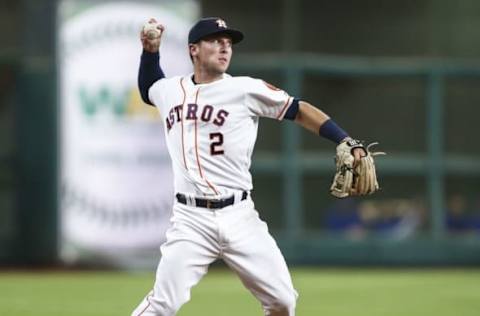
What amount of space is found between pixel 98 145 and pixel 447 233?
4.85 metres

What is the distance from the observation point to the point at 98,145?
47.7 ft

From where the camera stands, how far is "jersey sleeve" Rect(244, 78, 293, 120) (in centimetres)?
662

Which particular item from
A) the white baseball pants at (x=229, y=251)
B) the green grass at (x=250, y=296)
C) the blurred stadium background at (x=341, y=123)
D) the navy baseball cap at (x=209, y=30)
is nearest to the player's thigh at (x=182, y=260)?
the white baseball pants at (x=229, y=251)

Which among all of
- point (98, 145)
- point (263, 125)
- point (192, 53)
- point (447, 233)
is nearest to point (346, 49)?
point (263, 125)

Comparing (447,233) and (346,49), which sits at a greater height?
(346,49)

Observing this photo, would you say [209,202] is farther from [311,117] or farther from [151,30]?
[151,30]

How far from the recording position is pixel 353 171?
21.8 ft

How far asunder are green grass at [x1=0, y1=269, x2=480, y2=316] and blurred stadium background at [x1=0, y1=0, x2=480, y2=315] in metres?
0.74

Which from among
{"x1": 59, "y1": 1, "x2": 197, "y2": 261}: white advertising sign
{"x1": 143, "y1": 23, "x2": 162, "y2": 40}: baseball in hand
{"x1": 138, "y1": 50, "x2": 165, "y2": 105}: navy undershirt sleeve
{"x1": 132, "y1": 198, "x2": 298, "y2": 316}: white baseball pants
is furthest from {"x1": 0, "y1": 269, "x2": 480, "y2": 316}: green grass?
{"x1": 143, "y1": 23, "x2": 162, "y2": 40}: baseball in hand

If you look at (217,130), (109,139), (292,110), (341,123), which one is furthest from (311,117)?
(341,123)

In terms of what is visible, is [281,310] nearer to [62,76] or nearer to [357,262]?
[62,76]

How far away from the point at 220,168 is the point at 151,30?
2.93 feet

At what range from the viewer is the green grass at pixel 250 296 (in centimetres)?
991

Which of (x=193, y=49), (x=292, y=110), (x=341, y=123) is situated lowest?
(x=341, y=123)
